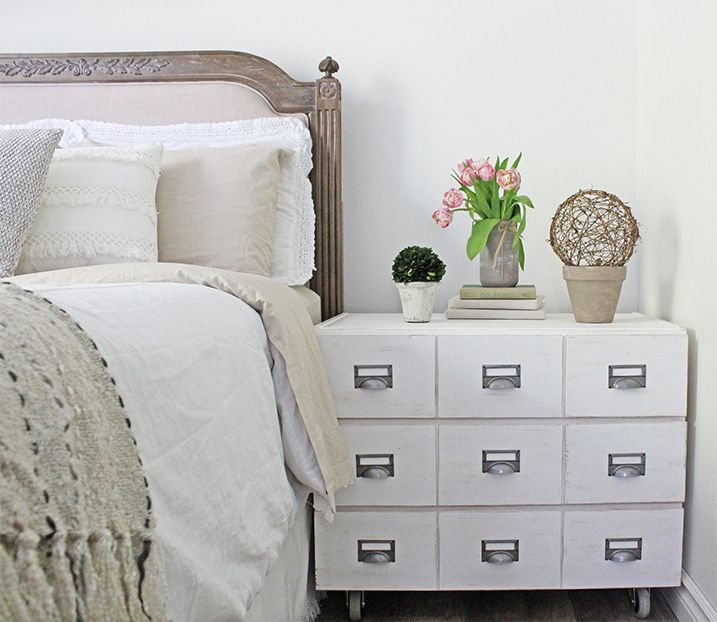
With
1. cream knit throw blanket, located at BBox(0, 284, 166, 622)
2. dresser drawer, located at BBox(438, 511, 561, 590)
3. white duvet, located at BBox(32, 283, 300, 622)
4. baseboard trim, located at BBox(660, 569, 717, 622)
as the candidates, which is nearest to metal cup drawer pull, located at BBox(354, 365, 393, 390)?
dresser drawer, located at BBox(438, 511, 561, 590)

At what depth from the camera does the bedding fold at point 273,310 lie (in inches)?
57.4

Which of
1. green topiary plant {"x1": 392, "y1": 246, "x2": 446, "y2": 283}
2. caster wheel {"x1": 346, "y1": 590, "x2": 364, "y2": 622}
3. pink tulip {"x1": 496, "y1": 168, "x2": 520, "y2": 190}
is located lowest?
caster wheel {"x1": 346, "y1": 590, "x2": 364, "y2": 622}

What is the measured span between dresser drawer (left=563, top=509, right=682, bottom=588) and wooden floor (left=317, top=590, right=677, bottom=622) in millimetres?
118

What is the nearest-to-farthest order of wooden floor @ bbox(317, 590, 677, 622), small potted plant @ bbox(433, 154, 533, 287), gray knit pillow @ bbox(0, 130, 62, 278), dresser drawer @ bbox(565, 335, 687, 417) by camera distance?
gray knit pillow @ bbox(0, 130, 62, 278) < dresser drawer @ bbox(565, 335, 687, 417) < wooden floor @ bbox(317, 590, 677, 622) < small potted plant @ bbox(433, 154, 533, 287)

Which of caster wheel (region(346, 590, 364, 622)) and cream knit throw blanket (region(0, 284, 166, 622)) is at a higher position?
cream knit throw blanket (region(0, 284, 166, 622))

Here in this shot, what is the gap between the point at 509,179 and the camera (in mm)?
2062

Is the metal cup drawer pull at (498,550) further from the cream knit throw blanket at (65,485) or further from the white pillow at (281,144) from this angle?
the cream knit throw blanket at (65,485)

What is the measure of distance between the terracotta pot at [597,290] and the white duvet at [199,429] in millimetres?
895

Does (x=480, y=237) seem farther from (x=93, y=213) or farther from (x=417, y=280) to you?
(x=93, y=213)

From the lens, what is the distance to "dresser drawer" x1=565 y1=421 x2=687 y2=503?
1.80 m

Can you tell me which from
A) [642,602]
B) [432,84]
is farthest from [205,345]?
[432,84]

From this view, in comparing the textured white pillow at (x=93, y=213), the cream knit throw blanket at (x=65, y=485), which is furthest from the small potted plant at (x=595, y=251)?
the cream knit throw blanket at (x=65, y=485)

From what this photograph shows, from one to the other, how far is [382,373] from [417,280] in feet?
0.95

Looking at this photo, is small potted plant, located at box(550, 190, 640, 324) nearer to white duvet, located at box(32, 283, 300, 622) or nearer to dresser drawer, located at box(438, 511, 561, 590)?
dresser drawer, located at box(438, 511, 561, 590)
